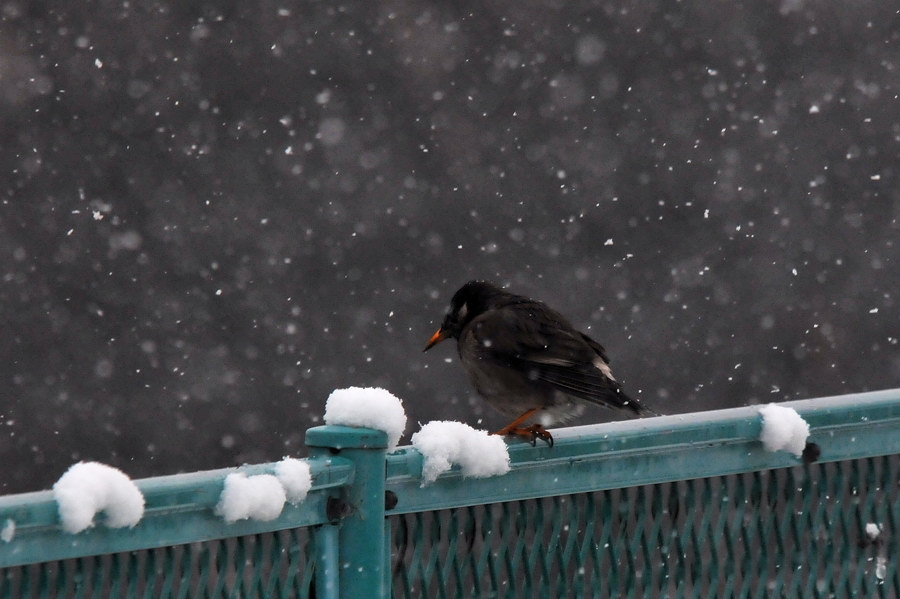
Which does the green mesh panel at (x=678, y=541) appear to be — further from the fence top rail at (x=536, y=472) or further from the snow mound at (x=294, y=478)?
the snow mound at (x=294, y=478)

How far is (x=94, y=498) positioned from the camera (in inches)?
78.5

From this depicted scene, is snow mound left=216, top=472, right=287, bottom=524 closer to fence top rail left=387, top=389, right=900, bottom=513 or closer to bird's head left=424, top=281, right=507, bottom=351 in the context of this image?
fence top rail left=387, top=389, right=900, bottom=513

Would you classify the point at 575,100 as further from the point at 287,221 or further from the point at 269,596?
the point at 269,596

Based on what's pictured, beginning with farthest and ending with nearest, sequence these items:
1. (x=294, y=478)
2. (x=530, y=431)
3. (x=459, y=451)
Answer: (x=530, y=431) → (x=459, y=451) → (x=294, y=478)

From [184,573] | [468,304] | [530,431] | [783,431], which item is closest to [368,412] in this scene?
[184,573]

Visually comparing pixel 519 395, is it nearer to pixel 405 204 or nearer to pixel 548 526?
pixel 548 526

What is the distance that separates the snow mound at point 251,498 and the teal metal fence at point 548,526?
0.02 metres

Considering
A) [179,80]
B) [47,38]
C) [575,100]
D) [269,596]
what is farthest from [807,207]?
[269,596]

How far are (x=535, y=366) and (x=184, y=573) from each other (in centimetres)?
309

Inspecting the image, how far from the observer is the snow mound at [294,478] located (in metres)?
2.30

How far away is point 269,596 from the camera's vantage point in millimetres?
2250

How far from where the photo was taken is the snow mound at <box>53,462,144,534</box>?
1962 mm

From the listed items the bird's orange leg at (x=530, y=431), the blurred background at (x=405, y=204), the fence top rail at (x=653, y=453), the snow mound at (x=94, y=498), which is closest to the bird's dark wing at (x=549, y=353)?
the bird's orange leg at (x=530, y=431)

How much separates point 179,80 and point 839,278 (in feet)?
27.8
